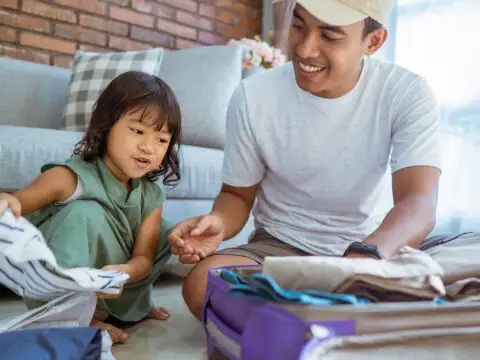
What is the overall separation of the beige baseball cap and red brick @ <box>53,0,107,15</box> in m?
2.21

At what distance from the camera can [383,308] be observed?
0.49m

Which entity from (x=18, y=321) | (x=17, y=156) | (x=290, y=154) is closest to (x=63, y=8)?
(x=17, y=156)

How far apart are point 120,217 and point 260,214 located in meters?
0.35

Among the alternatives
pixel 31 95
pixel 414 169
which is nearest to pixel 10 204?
pixel 414 169

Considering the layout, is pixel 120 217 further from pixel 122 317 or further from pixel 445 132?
pixel 445 132

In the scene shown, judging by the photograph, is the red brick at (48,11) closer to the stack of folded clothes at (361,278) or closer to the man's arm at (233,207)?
the man's arm at (233,207)

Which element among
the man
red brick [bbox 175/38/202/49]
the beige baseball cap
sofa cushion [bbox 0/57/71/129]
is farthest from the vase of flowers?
the beige baseball cap

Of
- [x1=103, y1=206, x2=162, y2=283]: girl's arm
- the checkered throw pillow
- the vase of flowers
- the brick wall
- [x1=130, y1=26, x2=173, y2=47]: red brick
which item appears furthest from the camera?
[x1=130, y1=26, x2=173, y2=47]: red brick

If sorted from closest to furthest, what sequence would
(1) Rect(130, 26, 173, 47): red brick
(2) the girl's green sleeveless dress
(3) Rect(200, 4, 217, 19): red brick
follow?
1. (2) the girl's green sleeveless dress
2. (1) Rect(130, 26, 173, 47): red brick
3. (3) Rect(200, 4, 217, 19): red brick

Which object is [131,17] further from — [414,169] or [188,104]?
[414,169]

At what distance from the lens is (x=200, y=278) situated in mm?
1123

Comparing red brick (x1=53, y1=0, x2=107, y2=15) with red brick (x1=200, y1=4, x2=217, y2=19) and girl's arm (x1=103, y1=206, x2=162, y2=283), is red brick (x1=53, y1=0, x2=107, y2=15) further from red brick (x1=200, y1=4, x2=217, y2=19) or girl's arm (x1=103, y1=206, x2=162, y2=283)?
girl's arm (x1=103, y1=206, x2=162, y2=283)

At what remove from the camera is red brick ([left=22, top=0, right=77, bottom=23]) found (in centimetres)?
275

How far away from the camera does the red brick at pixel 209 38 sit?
11.4 feet
